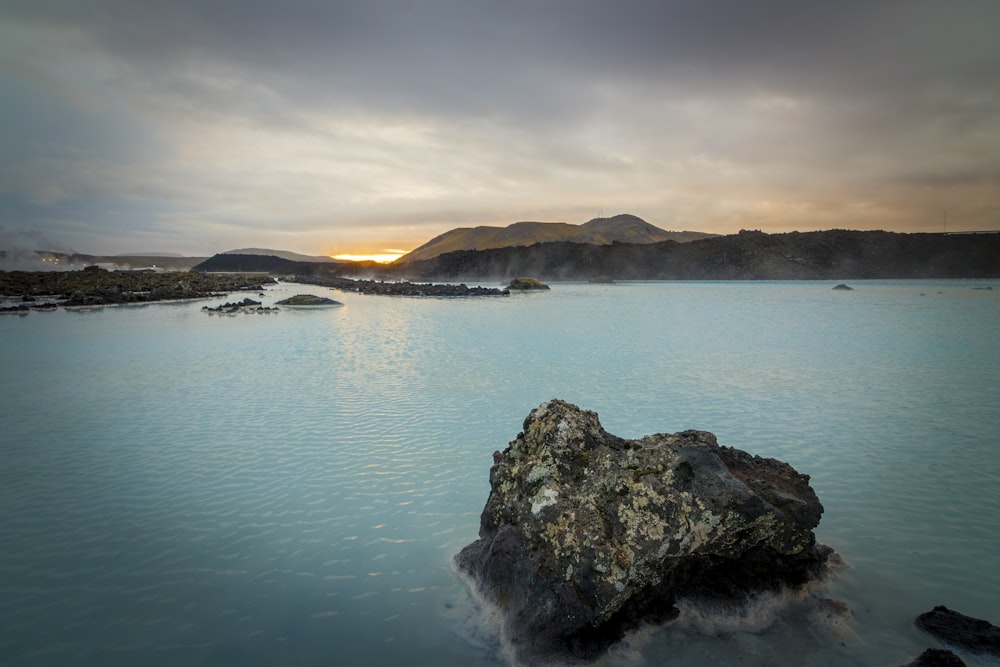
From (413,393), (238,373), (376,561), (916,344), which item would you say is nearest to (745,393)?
(413,393)

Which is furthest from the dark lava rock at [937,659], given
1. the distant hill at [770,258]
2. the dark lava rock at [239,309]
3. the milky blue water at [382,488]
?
the distant hill at [770,258]

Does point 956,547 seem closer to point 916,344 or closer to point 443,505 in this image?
point 443,505

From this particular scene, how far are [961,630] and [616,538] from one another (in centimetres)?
210

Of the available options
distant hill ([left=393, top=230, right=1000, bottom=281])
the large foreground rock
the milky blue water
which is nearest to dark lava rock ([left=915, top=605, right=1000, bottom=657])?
the milky blue water

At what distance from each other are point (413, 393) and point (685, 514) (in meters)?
6.77

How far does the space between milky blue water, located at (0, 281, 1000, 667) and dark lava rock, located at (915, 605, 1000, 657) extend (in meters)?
0.14

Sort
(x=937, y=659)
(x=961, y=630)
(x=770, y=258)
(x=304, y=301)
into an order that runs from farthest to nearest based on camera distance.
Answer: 1. (x=770, y=258)
2. (x=304, y=301)
3. (x=961, y=630)
4. (x=937, y=659)

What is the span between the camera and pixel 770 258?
86.8 meters

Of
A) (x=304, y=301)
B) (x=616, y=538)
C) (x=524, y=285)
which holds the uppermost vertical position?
(x=524, y=285)

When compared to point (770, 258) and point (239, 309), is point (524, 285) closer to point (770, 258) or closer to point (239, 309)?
point (239, 309)

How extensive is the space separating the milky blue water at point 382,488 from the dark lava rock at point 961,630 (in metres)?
0.14

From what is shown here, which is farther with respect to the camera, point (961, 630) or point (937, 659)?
point (961, 630)

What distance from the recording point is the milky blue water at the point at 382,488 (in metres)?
3.27

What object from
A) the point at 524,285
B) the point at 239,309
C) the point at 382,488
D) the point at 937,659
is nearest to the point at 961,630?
the point at 937,659
